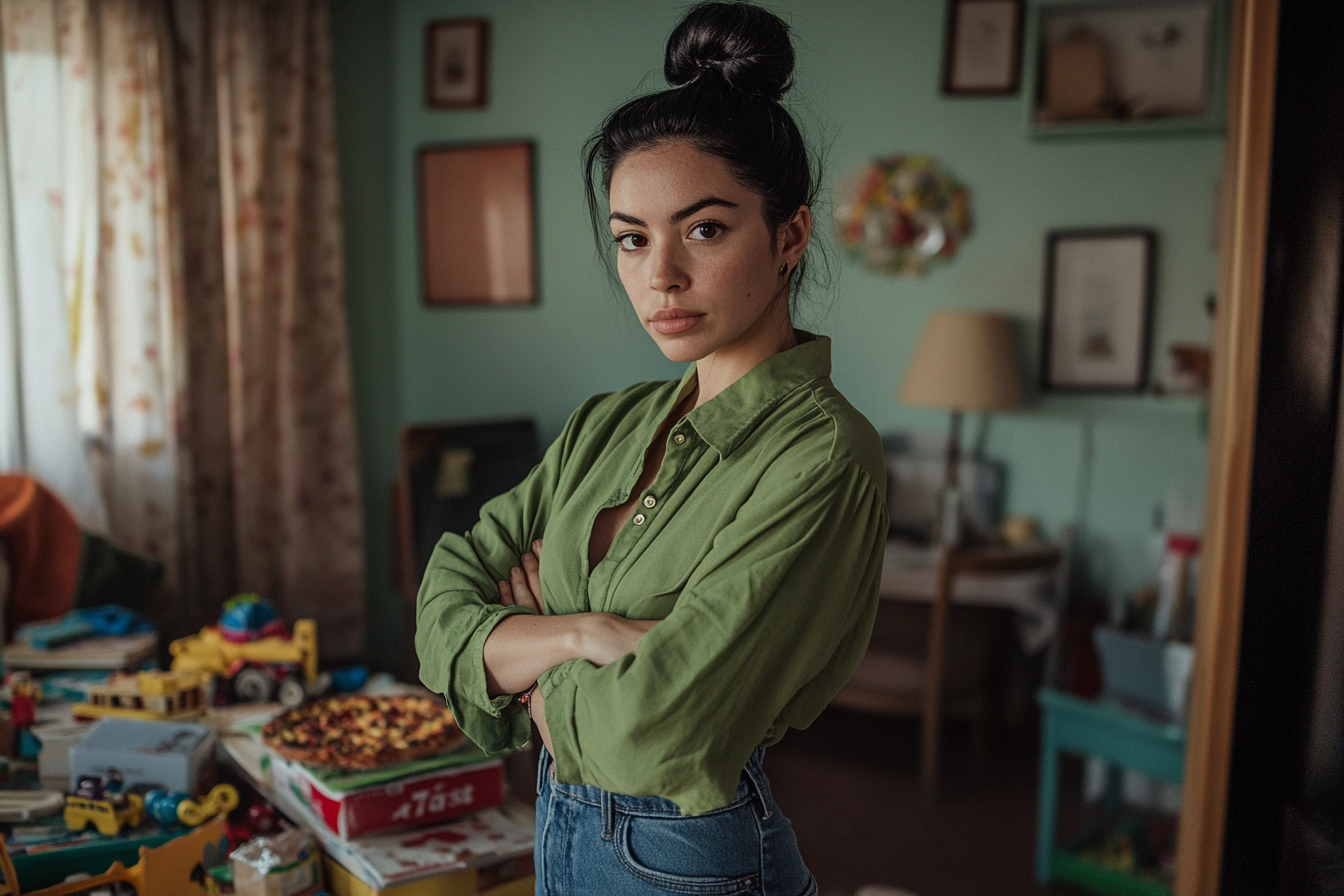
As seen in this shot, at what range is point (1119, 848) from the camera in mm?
2633

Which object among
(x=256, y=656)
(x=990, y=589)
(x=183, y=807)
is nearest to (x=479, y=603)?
(x=183, y=807)

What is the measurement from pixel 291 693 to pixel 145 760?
0.35 metres

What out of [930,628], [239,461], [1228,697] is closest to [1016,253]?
[930,628]

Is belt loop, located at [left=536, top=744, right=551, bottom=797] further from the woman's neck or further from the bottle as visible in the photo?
the bottle

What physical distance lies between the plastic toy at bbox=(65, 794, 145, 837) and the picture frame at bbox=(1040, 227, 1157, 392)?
3115mm

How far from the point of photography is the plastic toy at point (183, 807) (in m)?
1.32

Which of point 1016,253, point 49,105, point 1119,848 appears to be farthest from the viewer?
point 1016,253

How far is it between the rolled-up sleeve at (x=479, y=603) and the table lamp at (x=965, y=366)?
2555 millimetres

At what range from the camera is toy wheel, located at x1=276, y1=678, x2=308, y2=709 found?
1703mm

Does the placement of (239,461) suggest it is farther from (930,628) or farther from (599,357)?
(930,628)

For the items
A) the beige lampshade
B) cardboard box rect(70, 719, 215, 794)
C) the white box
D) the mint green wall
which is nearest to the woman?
cardboard box rect(70, 719, 215, 794)

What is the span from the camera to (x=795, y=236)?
3.01 ft

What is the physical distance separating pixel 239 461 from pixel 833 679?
3222mm

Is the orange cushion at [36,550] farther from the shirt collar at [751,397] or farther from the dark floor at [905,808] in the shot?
the shirt collar at [751,397]
